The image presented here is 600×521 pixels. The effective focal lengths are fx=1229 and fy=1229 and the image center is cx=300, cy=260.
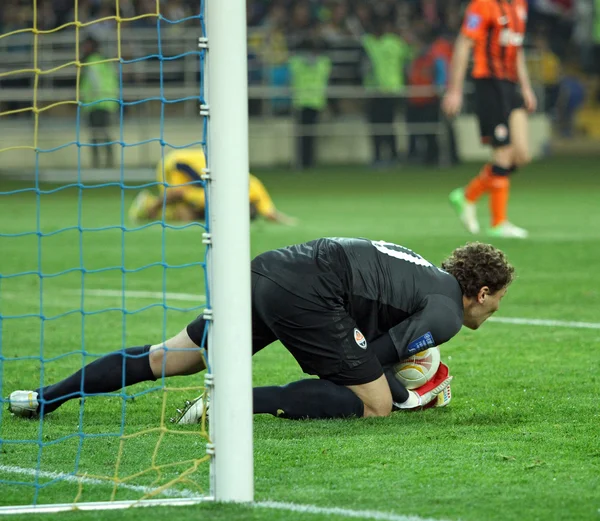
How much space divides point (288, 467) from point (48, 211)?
11491 mm

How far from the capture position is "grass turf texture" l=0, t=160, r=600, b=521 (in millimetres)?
3711

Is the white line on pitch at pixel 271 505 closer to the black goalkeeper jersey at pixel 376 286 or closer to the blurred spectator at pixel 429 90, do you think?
the black goalkeeper jersey at pixel 376 286

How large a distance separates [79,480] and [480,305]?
1.78 m

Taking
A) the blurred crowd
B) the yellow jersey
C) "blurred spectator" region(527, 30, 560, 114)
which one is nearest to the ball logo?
the yellow jersey

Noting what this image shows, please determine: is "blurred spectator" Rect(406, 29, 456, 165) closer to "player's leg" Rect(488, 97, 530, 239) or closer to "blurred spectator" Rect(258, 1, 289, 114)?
"blurred spectator" Rect(258, 1, 289, 114)

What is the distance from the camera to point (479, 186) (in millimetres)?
11305

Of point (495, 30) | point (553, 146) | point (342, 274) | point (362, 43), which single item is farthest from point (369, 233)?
point (553, 146)

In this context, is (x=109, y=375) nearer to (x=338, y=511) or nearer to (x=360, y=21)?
(x=338, y=511)

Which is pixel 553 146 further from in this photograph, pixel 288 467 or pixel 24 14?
pixel 288 467

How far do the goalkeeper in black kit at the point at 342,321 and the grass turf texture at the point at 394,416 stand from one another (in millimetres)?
114

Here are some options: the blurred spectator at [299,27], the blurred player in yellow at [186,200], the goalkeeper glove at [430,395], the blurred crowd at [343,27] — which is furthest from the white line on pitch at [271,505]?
the blurred spectator at [299,27]

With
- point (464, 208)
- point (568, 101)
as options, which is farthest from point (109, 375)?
point (568, 101)

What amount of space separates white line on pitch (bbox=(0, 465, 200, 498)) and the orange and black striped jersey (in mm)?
7810

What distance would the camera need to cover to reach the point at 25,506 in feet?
12.0
